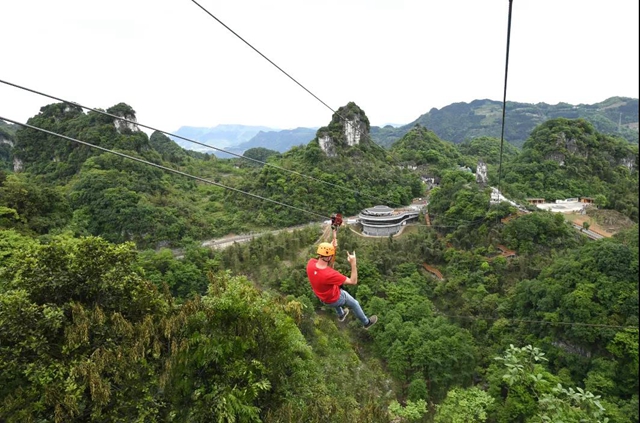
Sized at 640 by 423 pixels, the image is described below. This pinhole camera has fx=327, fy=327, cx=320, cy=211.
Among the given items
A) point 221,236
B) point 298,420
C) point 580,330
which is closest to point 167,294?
point 298,420

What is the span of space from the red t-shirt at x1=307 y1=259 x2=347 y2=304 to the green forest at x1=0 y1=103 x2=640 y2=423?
2.02 m

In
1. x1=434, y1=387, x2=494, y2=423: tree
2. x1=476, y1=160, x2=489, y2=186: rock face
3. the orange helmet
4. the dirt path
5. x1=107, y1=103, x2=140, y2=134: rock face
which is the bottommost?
x1=434, y1=387, x2=494, y2=423: tree

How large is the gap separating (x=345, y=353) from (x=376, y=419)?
266 inches

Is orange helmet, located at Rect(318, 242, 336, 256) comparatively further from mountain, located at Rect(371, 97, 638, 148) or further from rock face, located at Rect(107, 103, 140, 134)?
mountain, located at Rect(371, 97, 638, 148)

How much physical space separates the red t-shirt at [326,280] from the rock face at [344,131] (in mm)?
31606

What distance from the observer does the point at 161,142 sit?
53.5 metres

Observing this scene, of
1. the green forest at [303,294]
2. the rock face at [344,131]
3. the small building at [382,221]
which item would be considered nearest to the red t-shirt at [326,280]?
the green forest at [303,294]

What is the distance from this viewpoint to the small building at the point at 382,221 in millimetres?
25172

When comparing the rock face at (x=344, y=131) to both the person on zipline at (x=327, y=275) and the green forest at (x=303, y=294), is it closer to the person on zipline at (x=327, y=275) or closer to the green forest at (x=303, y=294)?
the green forest at (x=303, y=294)

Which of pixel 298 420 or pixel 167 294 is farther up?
pixel 167 294

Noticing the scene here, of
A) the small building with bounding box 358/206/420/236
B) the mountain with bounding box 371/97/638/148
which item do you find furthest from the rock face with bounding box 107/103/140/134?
the mountain with bounding box 371/97/638/148

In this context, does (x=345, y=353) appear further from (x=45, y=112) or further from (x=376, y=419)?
(x=45, y=112)

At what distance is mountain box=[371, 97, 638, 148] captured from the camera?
79.8m

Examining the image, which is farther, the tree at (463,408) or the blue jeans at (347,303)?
the tree at (463,408)
